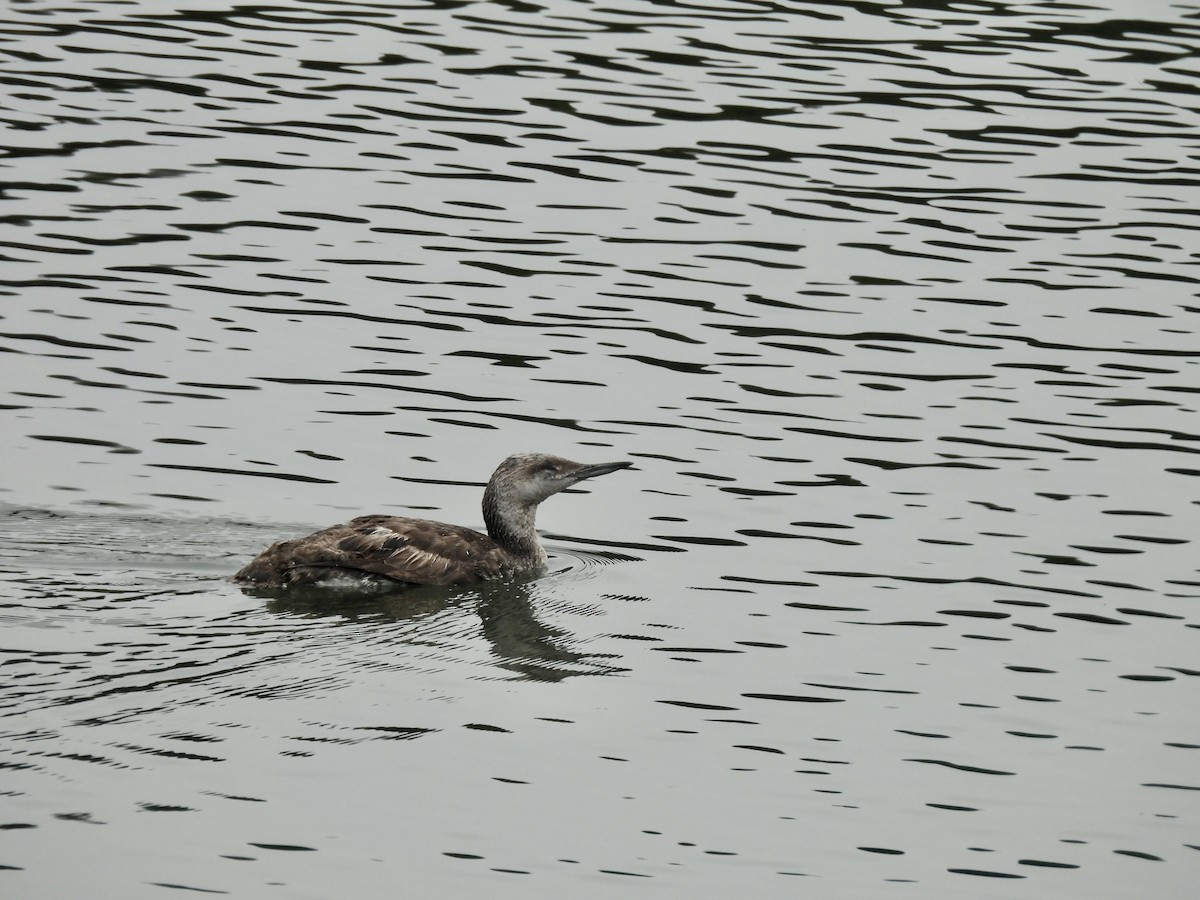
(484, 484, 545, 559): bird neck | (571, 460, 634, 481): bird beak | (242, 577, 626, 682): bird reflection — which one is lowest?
(242, 577, 626, 682): bird reflection

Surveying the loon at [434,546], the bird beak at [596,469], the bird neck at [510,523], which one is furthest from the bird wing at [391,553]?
the bird beak at [596,469]

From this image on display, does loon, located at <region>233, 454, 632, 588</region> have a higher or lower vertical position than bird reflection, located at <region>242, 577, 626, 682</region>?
higher

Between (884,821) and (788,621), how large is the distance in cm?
246

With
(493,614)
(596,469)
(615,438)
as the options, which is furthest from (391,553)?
(615,438)

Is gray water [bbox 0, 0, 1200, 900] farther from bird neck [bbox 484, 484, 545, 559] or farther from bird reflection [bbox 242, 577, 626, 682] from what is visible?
bird neck [bbox 484, 484, 545, 559]

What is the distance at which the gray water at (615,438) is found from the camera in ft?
31.4

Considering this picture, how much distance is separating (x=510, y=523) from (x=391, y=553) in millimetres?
1063

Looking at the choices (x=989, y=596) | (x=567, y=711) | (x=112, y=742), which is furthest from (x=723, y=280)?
(x=112, y=742)

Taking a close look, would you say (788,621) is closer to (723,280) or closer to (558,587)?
(558,587)

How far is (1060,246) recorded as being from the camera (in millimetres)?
19484

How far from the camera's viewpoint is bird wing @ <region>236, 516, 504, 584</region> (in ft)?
40.2

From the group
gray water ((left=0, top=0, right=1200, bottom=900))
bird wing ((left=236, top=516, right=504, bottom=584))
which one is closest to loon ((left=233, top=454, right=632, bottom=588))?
bird wing ((left=236, top=516, right=504, bottom=584))

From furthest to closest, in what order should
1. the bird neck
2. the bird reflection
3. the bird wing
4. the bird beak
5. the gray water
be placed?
the bird beak → the bird neck → the bird wing → the bird reflection → the gray water

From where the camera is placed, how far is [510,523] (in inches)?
523
